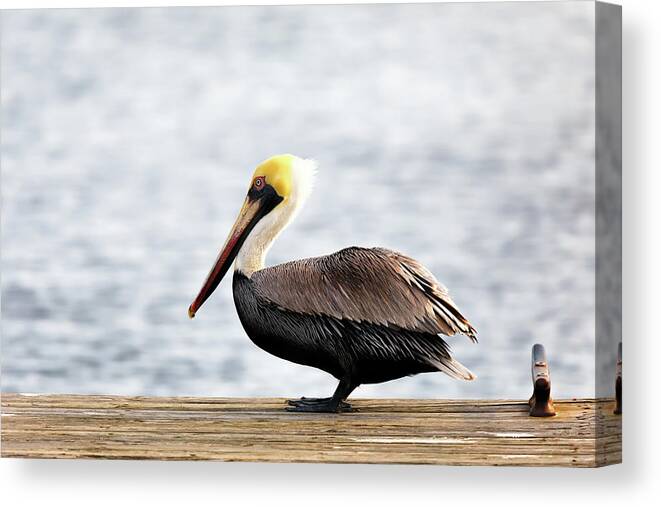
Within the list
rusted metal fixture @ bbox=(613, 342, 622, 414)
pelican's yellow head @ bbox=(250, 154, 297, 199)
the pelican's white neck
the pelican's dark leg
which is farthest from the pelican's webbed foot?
rusted metal fixture @ bbox=(613, 342, 622, 414)

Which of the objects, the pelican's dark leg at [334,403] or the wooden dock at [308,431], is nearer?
the wooden dock at [308,431]

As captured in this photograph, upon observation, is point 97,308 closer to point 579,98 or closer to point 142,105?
point 142,105

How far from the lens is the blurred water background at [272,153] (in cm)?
728

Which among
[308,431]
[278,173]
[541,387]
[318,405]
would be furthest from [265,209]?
[541,387]

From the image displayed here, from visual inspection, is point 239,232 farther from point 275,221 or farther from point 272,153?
point 272,153

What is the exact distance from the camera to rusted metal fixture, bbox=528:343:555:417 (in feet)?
23.9

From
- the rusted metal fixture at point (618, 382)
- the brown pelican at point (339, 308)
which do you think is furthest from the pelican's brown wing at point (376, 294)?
the rusted metal fixture at point (618, 382)

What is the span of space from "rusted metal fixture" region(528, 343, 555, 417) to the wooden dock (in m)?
0.04

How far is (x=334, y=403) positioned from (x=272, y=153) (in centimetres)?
120

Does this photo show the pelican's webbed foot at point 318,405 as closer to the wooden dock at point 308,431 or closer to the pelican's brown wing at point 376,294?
the wooden dock at point 308,431

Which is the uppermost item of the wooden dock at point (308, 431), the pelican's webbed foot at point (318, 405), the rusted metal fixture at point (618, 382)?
the rusted metal fixture at point (618, 382)

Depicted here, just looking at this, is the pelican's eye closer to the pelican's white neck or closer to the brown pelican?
the brown pelican

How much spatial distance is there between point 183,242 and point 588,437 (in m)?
2.09

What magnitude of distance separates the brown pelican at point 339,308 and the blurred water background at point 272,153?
7 cm
